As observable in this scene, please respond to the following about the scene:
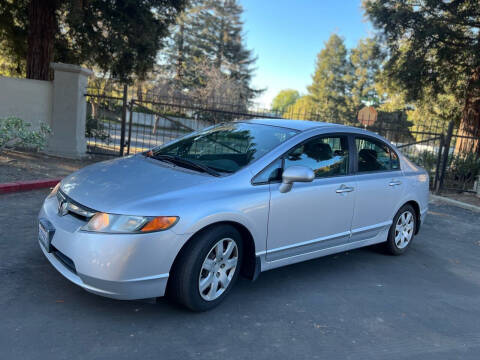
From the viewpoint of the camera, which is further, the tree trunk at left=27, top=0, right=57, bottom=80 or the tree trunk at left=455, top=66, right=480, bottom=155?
the tree trunk at left=455, top=66, right=480, bottom=155

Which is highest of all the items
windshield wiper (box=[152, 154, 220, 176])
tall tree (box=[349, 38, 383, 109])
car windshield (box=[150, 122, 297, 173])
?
tall tree (box=[349, 38, 383, 109])

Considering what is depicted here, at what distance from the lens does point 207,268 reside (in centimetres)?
329

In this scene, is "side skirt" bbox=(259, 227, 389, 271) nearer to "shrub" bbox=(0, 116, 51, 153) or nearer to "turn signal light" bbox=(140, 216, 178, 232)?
"turn signal light" bbox=(140, 216, 178, 232)

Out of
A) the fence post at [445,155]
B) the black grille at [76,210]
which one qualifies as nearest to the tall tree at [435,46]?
the fence post at [445,155]

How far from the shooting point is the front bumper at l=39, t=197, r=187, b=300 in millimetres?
2906

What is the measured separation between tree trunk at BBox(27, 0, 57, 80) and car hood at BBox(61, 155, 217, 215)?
8717 millimetres

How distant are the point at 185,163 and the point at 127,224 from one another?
3.63ft

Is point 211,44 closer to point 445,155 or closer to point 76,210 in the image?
point 445,155

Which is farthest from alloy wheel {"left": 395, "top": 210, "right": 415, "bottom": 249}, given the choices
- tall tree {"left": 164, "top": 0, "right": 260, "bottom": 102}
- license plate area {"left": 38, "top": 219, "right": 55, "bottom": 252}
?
tall tree {"left": 164, "top": 0, "right": 260, "bottom": 102}

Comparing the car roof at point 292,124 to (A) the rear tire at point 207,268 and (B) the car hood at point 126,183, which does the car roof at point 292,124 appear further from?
(A) the rear tire at point 207,268

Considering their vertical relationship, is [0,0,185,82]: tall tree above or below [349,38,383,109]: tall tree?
below

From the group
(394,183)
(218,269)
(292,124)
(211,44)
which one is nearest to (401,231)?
(394,183)

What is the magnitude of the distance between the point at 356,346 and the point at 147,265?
1683mm

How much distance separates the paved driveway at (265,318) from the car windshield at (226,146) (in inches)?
48.0
